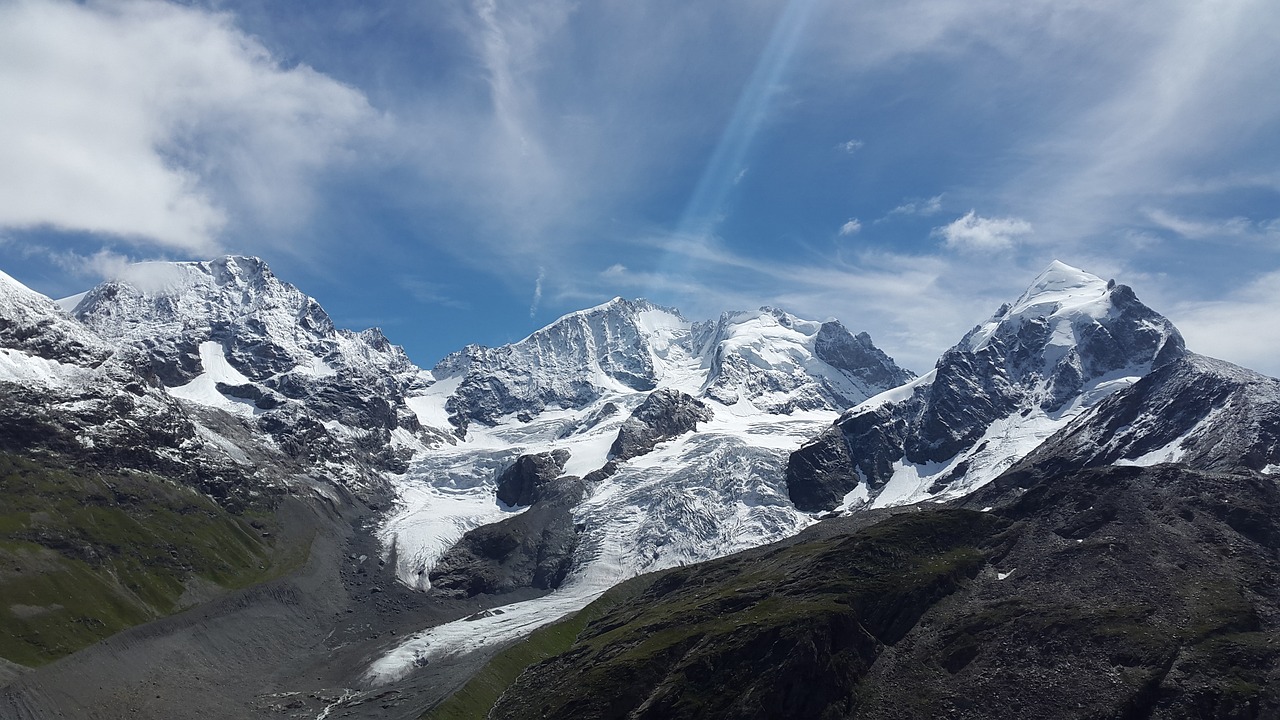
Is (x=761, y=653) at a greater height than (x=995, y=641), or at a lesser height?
greater

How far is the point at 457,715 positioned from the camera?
196625 mm

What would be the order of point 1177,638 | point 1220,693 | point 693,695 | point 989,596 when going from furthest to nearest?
1. point 989,596
2. point 693,695
3. point 1177,638
4. point 1220,693

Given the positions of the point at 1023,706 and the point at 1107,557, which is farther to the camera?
the point at 1107,557

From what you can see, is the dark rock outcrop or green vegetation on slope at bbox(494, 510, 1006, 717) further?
green vegetation on slope at bbox(494, 510, 1006, 717)

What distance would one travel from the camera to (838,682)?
155 meters

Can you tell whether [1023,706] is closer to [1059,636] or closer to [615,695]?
[1059,636]

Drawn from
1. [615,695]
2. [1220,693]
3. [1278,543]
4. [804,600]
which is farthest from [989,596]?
[615,695]

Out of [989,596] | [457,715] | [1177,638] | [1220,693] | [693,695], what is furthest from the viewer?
[457,715]

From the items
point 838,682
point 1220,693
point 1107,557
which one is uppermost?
point 1107,557

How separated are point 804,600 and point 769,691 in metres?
34.6

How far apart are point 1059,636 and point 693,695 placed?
64050 millimetres

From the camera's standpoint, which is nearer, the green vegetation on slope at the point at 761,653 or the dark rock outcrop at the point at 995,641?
the dark rock outcrop at the point at 995,641

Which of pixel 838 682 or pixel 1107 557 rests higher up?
pixel 1107 557

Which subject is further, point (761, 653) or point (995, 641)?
point (761, 653)
